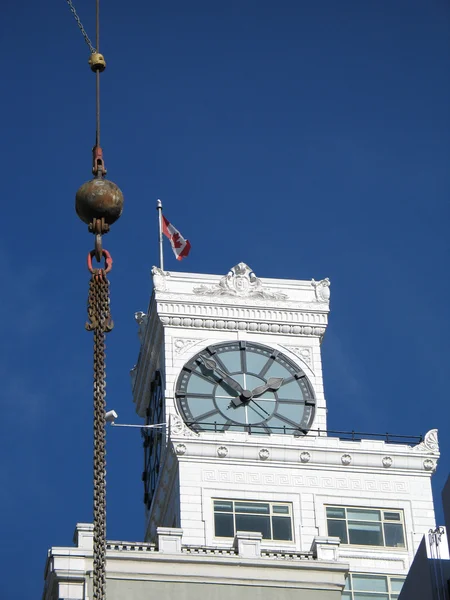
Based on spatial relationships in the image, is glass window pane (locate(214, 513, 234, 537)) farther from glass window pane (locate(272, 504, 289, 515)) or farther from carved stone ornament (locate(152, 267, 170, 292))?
carved stone ornament (locate(152, 267, 170, 292))

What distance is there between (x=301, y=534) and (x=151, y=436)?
12670mm

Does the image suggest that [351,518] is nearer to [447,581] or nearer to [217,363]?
[217,363]

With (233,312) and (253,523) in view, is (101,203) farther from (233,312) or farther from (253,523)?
(233,312)

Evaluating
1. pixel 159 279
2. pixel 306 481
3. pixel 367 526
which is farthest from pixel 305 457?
pixel 159 279

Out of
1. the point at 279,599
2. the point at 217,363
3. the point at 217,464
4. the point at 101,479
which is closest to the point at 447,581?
the point at 279,599

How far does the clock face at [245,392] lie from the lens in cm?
8338

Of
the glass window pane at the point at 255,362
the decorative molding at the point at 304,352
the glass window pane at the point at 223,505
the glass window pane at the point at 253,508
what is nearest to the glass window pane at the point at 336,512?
the glass window pane at the point at 253,508

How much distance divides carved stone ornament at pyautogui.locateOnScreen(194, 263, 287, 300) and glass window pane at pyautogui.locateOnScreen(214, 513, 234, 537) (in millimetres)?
11932

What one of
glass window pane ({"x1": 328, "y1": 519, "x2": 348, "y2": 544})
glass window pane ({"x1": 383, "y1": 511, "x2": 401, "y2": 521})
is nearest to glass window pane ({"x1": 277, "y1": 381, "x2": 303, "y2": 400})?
glass window pane ({"x1": 328, "y1": 519, "x2": 348, "y2": 544})

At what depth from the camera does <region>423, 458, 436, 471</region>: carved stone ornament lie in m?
81.2

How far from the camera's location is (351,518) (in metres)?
79.5

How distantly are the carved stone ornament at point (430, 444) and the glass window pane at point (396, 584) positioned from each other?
6692mm

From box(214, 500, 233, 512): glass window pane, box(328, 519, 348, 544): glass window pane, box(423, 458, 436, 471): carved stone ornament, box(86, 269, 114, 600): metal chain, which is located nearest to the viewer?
box(86, 269, 114, 600): metal chain

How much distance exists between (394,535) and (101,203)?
138 ft
